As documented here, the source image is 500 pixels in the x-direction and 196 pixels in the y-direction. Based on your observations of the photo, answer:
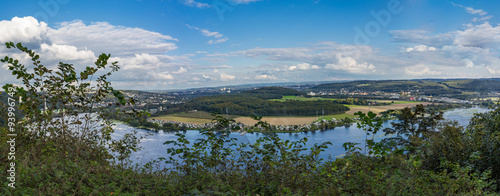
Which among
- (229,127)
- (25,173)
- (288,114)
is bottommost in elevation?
(288,114)

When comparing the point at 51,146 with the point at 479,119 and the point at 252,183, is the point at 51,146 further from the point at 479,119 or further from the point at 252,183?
the point at 479,119

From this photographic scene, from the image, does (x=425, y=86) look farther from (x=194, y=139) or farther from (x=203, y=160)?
(x=203, y=160)

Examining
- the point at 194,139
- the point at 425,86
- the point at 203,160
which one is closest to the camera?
the point at 203,160

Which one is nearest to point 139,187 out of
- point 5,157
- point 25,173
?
point 25,173

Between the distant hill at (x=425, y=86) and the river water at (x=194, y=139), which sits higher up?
the distant hill at (x=425, y=86)

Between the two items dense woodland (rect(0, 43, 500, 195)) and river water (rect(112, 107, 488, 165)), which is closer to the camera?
dense woodland (rect(0, 43, 500, 195))

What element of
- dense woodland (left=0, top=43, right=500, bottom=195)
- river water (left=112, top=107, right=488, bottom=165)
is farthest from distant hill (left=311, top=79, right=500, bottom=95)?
dense woodland (left=0, top=43, right=500, bottom=195)

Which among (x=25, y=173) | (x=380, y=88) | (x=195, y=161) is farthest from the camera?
(x=380, y=88)

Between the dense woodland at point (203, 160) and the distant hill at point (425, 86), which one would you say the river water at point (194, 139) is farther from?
the distant hill at point (425, 86)

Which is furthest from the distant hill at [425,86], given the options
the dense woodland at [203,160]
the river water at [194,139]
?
the dense woodland at [203,160]

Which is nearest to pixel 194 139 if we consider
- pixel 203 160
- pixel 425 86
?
pixel 203 160

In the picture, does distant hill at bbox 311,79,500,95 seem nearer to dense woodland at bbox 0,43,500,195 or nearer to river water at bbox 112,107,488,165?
river water at bbox 112,107,488,165
